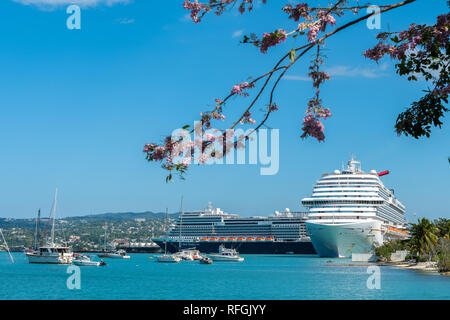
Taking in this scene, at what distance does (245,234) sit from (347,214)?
67.6 meters

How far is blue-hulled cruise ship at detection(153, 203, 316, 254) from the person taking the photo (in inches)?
5743

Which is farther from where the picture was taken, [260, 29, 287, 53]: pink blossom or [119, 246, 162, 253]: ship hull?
[119, 246, 162, 253]: ship hull

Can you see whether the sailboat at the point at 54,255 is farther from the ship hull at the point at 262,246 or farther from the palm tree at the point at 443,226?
the ship hull at the point at 262,246

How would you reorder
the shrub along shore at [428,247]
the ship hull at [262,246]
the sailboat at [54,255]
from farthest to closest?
the ship hull at [262,246] < the sailboat at [54,255] < the shrub along shore at [428,247]

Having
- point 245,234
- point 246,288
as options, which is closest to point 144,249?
point 245,234

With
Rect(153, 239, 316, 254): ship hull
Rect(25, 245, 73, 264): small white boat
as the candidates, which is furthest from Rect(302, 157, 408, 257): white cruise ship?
Rect(153, 239, 316, 254): ship hull

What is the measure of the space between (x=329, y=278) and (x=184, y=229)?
10106 centimetres

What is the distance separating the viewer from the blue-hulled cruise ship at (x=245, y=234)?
146 m

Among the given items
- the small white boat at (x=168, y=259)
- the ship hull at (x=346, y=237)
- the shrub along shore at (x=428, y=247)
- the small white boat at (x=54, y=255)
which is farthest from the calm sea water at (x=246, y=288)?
the small white boat at (x=168, y=259)

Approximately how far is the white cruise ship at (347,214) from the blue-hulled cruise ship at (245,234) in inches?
2028

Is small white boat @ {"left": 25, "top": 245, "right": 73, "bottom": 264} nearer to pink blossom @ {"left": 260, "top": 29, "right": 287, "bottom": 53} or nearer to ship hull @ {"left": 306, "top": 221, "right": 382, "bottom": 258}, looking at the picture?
ship hull @ {"left": 306, "top": 221, "right": 382, "bottom": 258}

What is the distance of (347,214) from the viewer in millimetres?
83438
